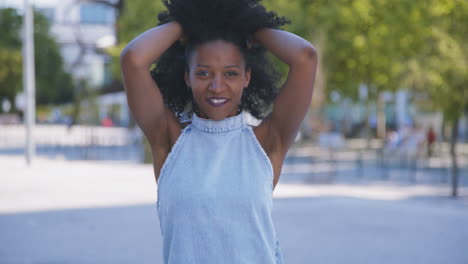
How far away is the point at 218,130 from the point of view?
2162 mm

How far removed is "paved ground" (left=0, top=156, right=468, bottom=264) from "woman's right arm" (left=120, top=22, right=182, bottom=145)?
4414 millimetres

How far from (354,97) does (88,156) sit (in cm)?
1531

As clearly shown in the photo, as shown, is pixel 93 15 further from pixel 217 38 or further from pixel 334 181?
pixel 217 38

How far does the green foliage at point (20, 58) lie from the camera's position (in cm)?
4991

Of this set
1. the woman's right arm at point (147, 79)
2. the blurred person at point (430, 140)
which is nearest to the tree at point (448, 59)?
the woman's right arm at point (147, 79)

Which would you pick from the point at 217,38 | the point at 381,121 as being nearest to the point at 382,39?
the point at 381,121

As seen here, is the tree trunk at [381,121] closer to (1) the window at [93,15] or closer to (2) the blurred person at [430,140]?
(2) the blurred person at [430,140]

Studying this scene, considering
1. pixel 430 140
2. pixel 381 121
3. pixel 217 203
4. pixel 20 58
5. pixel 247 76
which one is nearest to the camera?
pixel 217 203

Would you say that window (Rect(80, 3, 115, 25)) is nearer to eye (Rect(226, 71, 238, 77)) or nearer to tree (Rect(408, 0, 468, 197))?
tree (Rect(408, 0, 468, 197))

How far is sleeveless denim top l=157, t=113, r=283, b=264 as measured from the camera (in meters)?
2.02

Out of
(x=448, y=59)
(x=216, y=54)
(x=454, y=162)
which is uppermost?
(x=448, y=59)

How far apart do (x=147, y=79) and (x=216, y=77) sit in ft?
0.80

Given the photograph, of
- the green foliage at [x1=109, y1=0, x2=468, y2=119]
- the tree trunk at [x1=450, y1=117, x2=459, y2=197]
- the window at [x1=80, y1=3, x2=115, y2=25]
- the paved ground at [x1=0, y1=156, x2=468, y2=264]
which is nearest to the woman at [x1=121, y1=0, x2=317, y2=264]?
the paved ground at [x1=0, y1=156, x2=468, y2=264]

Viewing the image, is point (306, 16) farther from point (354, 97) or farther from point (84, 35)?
point (84, 35)
